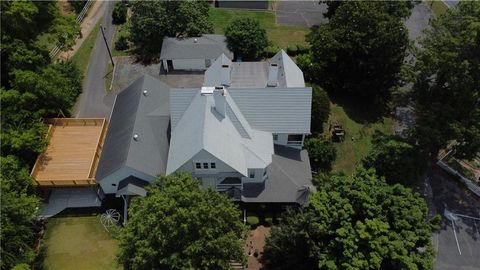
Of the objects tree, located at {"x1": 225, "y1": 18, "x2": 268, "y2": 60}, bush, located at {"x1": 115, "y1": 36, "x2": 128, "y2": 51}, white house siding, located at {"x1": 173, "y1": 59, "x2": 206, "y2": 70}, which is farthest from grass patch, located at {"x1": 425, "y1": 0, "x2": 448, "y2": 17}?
bush, located at {"x1": 115, "y1": 36, "x2": 128, "y2": 51}

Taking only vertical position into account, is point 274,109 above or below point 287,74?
below

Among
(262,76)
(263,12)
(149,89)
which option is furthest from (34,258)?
(263,12)

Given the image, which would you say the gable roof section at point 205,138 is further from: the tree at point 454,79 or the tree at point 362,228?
the tree at point 454,79

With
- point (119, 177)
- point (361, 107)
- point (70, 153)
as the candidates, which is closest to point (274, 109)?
point (119, 177)

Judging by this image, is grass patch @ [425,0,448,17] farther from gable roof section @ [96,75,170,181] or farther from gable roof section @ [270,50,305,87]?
gable roof section @ [96,75,170,181]

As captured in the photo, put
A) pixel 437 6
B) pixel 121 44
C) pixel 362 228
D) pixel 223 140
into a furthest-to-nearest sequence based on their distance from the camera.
Answer: pixel 437 6 < pixel 121 44 < pixel 223 140 < pixel 362 228

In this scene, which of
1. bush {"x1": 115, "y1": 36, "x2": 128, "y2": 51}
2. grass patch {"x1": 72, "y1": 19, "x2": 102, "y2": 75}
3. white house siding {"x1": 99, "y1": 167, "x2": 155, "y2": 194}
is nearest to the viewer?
white house siding {"x1": 99, "y1": 167, "x2": 155, "y2": 194}

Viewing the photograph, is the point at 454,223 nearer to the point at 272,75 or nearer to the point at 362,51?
the point at 362,51
